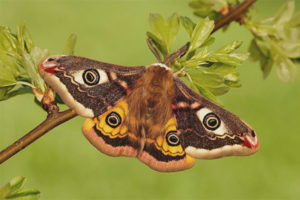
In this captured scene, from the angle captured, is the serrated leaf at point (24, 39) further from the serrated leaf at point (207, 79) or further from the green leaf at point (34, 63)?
the serrated leaf at point (207, 79)

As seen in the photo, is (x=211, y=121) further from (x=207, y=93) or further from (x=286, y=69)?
(x=286, y=69)

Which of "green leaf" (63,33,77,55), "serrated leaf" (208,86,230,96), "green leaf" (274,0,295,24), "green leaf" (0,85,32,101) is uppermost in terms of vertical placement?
"green leaf" (63,33,77,55)

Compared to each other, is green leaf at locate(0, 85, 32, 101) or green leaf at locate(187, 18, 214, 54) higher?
green leaf at locate(0, 85, 32, 101)

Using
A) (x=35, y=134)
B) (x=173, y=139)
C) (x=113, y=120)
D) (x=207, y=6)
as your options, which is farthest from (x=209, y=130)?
(x=35, y=134)

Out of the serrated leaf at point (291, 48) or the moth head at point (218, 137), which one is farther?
the serrated leaf at point (291, 48)

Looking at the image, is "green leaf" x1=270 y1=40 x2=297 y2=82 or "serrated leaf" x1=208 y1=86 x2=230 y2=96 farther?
"green leaf" x1=270 y1=40 x2=297 y2=82

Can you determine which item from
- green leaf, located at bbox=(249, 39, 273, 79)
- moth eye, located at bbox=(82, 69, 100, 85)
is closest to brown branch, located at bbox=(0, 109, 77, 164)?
moth eye, located at bbox=(82, 69, 100, 85)

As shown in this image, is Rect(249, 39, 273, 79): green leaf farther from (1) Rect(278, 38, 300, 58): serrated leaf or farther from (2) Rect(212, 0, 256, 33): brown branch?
(2) Rect(212, 0, 256, 33): brown branch

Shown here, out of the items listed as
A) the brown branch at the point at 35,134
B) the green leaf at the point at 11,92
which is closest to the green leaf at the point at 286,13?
the brown branch at the point at 35,134
